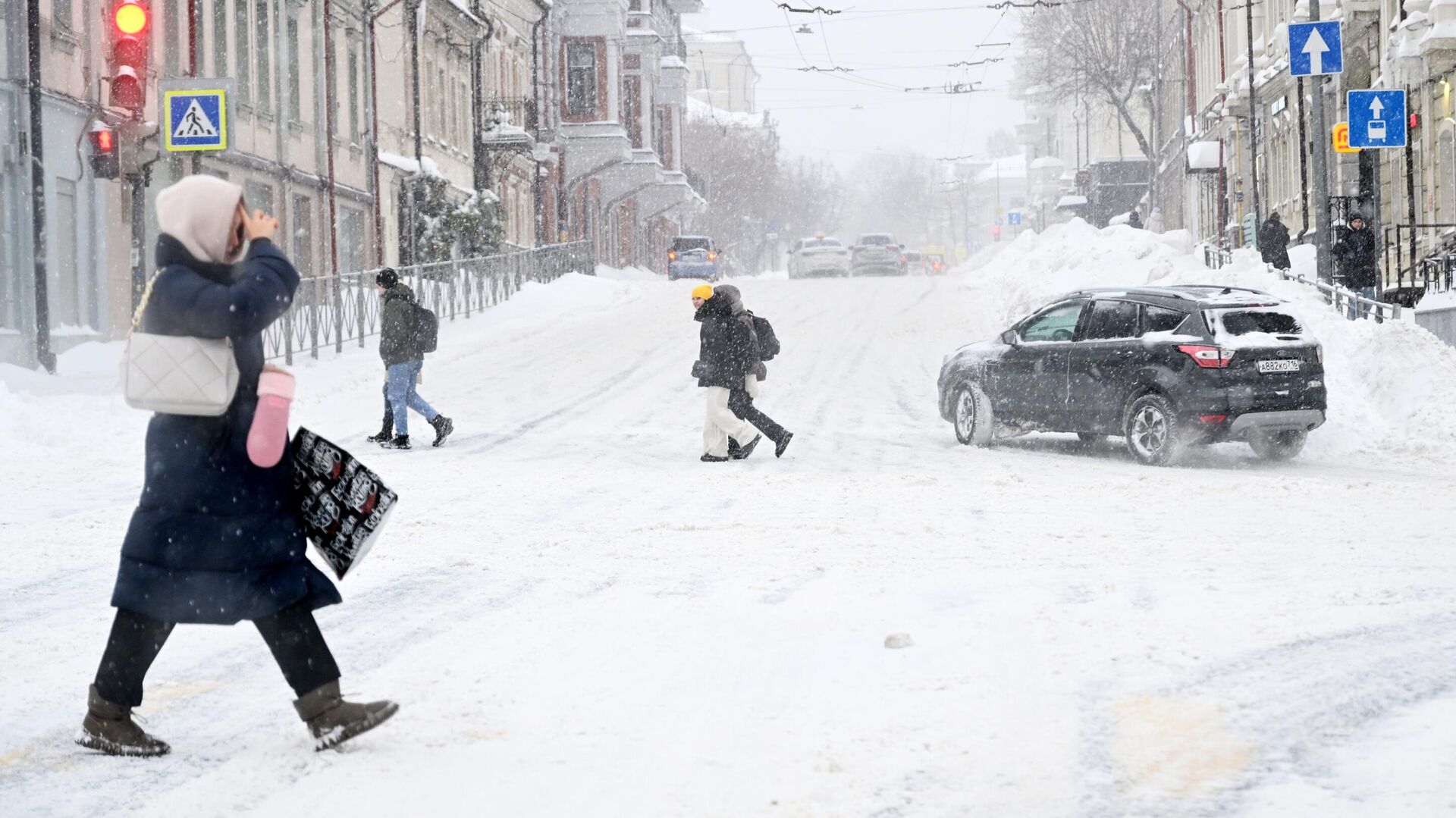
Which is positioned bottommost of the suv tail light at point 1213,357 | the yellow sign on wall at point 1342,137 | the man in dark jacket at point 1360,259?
the suv tail light at point 1213,357

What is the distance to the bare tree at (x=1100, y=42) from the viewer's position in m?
58.1

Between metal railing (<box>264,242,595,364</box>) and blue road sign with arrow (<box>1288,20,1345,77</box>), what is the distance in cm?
1075

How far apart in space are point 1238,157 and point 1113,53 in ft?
29.2

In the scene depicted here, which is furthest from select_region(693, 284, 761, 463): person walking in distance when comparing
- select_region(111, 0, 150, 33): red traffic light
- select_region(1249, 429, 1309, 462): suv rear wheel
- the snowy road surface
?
select_region(111, 0, 150, 33): red traffic light

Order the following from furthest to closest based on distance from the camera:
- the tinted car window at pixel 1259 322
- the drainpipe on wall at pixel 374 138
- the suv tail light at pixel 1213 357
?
the drainpipe on wall at pixel 374 138 < the tinted car window at pixel 1259 322 < the suv tail light at pixel 1213 357

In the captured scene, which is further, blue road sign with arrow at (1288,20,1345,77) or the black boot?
blue road sign with arrow at (1288,20,1345,77)

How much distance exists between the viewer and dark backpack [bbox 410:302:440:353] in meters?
17.0

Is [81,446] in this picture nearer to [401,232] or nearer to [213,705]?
[213,705]

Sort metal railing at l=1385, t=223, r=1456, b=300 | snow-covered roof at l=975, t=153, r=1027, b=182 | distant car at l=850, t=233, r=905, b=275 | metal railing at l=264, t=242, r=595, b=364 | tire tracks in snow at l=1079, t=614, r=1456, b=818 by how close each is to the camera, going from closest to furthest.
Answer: tire tracks in snow at l=1079, t=614, r=1456, b=818 → metal railing at l=1385, t=223, r=1456, b=300 → metal railing at l=264, t=242, r=595, b=364 → distant car at l=850, t=233, r=905, b=275 → snow-covered roof at l=975, t=153, r=1027, b=182

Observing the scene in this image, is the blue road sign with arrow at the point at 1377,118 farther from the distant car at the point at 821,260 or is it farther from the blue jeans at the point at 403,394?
the distant car at the point at 821,260

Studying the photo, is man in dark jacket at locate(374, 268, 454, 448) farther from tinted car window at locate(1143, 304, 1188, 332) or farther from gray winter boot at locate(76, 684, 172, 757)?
gray winter boot at locate(76, 684, 172, 757)

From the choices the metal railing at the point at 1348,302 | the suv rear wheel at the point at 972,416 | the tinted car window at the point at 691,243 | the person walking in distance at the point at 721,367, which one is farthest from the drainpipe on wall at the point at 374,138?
the person walking in distance at the point at 721,367

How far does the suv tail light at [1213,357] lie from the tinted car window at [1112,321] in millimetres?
842

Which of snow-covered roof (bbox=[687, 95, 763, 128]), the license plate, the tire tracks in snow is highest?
snow-covered roof (bbox=[687, 95, 763, 128])
